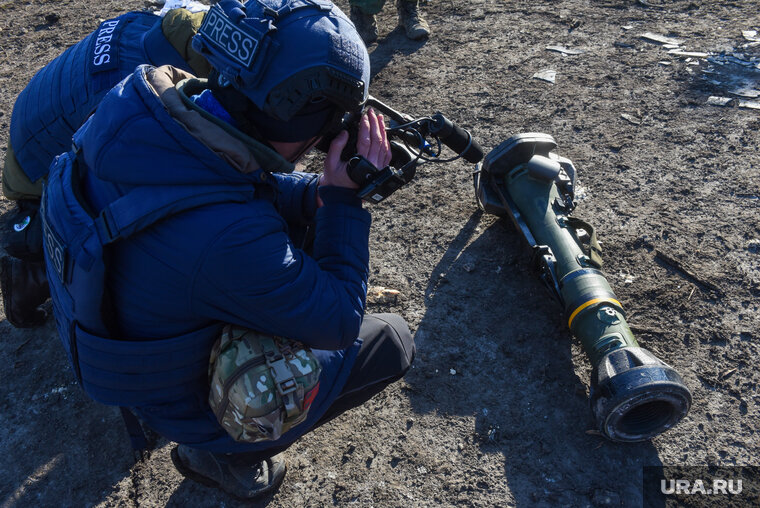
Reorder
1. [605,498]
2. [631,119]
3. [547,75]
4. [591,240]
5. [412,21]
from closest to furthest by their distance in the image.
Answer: [605,498], [591,240], [631,119], [547,75], [412,21]

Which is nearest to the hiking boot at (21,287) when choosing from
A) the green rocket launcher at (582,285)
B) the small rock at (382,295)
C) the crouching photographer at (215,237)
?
the crouching photographer at (215,237)

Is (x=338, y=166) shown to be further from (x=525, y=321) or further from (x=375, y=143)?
(x=525, y=321)

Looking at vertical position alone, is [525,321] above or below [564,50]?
below

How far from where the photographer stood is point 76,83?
10.5ft

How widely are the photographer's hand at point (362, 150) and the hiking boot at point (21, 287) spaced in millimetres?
2124

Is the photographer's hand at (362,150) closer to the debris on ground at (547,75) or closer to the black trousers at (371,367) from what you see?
the black trousers at (371,367)

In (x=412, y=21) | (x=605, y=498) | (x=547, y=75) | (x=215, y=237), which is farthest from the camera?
(x=412, y=21)

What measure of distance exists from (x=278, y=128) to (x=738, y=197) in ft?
10.7

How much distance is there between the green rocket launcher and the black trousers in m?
0.91

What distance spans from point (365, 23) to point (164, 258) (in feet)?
15.5

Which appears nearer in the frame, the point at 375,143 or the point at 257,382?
the point at 257,382

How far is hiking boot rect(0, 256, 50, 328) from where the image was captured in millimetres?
3510

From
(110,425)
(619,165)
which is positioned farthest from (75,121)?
(619,165)

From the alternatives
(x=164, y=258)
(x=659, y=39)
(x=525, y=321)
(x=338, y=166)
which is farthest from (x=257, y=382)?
(x=659, y=39)
